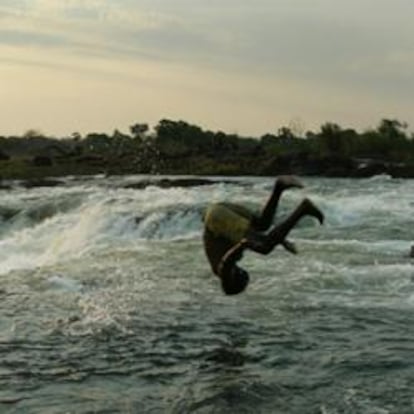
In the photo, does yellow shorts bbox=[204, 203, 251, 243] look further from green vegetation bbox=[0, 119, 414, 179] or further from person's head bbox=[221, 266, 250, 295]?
green vegetation bbox=[0, 119, 414, 179]

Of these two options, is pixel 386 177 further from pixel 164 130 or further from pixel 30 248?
pixel 164 130

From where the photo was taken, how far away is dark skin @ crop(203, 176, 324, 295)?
7.38 m

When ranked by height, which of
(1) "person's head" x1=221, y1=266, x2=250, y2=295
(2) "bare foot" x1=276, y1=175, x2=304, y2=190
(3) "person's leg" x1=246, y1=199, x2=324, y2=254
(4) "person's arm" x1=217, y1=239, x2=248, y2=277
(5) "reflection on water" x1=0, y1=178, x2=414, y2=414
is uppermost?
(2) "bare foot" x1=276, y1=175, x2=304, y2=190

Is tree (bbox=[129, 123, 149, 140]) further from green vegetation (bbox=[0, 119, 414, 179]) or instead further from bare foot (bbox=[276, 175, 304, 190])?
bare foot (bbox=[276, 175, 304, 190])

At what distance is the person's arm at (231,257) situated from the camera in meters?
7.59

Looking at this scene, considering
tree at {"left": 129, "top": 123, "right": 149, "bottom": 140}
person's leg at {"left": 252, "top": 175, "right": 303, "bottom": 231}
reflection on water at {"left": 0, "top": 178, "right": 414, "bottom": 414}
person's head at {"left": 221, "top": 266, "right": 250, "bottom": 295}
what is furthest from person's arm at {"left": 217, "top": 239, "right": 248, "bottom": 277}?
tree at {"left": 129, "top": 123, "right": 149, "bottom": 140}

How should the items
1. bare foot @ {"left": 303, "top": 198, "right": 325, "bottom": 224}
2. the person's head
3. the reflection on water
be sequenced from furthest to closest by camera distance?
1. the reflection on water
2. the person's head
3. bare foot @ {"left": 303, "top": 198, "right": 325, "bottom": 224}

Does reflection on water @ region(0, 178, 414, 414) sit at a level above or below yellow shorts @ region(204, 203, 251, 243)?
below

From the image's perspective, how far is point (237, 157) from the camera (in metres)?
50.3

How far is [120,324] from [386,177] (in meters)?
32.4

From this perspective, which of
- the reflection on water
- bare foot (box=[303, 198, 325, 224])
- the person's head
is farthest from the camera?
the reflection on water

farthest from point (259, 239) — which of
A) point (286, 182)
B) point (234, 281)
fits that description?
point (234, 281)

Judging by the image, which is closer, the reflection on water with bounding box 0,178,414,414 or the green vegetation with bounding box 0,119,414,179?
the reflection on water with bounding box 0,178,414,414

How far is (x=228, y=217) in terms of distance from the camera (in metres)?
8.05
